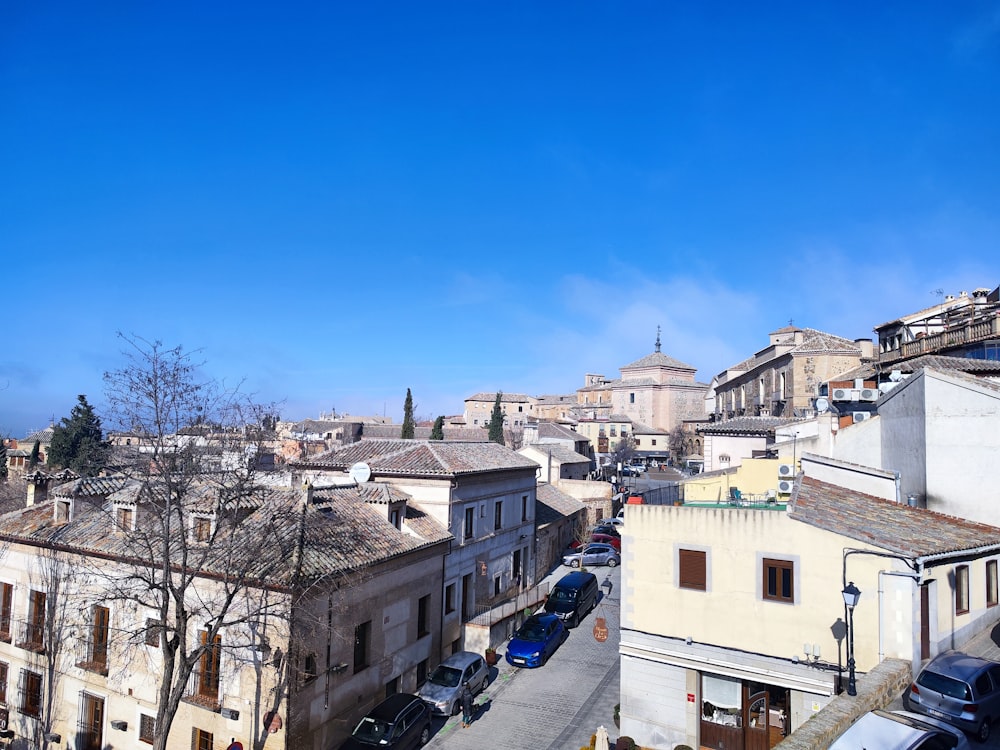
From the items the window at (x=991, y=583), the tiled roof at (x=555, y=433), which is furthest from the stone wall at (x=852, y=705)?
the tiled roof at (x=555, y=433)

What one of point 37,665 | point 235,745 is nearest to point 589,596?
point 235,745

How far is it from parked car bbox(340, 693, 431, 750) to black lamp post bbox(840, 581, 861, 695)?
10859 mm

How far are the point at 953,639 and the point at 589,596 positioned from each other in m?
16.0

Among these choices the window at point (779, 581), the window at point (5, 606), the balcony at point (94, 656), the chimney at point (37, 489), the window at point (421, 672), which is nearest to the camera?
the window at point (779, 581)

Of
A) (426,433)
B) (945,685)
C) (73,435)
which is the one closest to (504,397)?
(426,433)

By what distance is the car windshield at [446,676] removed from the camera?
20.0 metres

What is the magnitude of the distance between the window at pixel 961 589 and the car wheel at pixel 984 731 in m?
4.16

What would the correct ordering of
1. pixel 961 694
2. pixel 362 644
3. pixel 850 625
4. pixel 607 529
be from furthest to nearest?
pixel 607 529, pixel 362 644, pixel 850 625, pixel 961 694

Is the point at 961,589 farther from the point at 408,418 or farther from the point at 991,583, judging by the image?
the point at 408,418

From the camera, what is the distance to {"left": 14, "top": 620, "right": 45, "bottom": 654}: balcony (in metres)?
20.6

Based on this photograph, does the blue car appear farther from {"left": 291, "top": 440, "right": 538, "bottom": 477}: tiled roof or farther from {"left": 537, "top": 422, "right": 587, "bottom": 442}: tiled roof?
{"left": 537, "top": 422, "right": 587, "bottom": 442}: tiled roof

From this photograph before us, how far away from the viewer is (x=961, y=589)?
1545 cm

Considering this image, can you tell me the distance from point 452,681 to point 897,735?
13697 millimetres

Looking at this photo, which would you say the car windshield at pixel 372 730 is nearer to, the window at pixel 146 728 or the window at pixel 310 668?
the window at pixel 310 668
